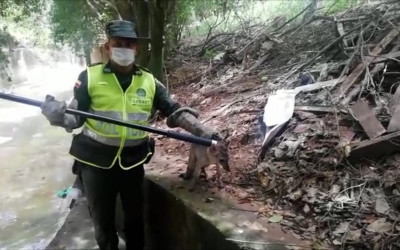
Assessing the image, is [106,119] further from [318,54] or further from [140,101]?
[318,54]

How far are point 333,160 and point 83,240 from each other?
8.28 ft

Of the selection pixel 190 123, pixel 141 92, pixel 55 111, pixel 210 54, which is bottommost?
pixel 190 123

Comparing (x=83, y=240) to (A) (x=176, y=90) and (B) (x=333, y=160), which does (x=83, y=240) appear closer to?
(B) (x=333, y=160)

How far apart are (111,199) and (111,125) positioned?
58 centimetres

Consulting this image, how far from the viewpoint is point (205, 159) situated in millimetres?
3041

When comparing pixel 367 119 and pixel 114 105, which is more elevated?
pixel 114 105

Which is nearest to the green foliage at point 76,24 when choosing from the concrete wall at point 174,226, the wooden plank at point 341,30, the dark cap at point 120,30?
the dark cap at point 120,30

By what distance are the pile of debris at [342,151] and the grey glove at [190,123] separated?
2.17ft

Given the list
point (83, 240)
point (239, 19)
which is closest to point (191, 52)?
point (239, 19)

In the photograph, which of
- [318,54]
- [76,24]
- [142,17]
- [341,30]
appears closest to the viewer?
[318,54]

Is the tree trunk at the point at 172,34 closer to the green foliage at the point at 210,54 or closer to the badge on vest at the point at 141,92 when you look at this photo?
the green foliage at the point at 210,54

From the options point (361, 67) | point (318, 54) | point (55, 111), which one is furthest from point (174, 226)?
point (318, 54)

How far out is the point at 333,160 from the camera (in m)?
2.98

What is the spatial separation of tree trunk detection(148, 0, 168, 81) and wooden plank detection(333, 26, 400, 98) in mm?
2951
